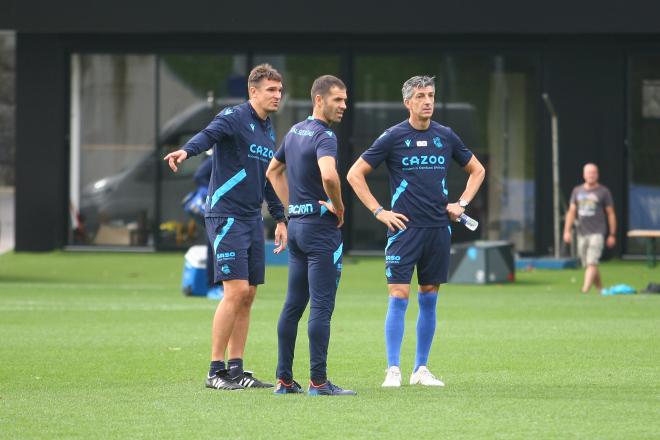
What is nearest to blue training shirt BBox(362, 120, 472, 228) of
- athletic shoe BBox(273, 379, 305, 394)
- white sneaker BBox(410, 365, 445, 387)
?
white sneaker BBox(410, 365, 445, 387)

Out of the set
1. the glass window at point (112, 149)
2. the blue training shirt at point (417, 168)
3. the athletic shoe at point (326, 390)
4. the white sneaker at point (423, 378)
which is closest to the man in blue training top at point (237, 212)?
the athletic shoe at point (326, 390)

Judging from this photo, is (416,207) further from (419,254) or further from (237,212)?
(237,212)

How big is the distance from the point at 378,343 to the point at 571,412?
4.55m

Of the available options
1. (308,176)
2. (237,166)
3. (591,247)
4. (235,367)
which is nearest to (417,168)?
(308,176)

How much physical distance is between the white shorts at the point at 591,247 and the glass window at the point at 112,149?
29.0ft

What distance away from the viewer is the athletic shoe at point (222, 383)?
9476 millimetres

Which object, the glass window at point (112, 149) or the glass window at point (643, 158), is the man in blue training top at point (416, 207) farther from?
the glass window at point (112, 149)

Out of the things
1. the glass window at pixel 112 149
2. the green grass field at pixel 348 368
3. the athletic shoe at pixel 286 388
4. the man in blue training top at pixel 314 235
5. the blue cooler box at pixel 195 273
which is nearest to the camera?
the green grass field at pixel 348 368

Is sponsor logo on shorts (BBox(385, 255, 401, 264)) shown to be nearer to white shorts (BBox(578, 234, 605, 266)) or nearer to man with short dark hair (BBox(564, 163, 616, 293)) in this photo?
white shorts (BBox(578, 234, 605, 266))

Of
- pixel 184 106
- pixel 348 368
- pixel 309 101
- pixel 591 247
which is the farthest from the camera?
pixel 184 106

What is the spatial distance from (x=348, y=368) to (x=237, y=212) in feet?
6.42

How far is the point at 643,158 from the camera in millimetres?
25281

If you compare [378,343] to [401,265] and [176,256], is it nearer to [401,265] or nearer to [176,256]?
[401,265]

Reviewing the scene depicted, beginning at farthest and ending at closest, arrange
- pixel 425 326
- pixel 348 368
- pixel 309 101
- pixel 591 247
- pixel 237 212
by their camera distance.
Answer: pixel 309 101, pixel 591 247, pixel 348 368, pixel 425 326, pixel 237 212
